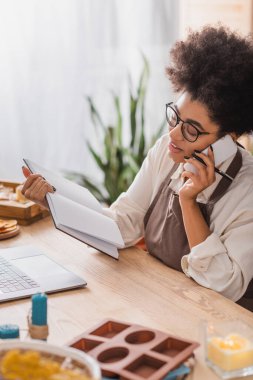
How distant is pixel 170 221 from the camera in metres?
2.10

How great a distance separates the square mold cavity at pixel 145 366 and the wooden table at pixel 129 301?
0.30 feet

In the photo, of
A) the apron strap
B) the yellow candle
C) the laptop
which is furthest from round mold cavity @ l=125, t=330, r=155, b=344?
the apron strap

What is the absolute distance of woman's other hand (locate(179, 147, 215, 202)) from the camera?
194 centimetres

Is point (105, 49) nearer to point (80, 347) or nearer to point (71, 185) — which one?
point (71, 185)

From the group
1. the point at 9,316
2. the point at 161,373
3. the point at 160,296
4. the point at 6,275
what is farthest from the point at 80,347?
the point at 6,275

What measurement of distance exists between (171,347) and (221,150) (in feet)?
2.70

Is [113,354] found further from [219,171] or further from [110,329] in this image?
[219,171]

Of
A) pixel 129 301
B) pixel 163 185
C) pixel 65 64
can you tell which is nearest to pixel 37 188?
pixel 163 185

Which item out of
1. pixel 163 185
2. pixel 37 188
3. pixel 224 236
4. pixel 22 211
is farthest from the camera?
pixel 22 211

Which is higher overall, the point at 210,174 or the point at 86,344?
the point at 210,174

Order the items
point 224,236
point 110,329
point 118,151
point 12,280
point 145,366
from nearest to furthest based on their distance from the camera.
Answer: point 145,366
point 110,329
point 12,280
point 224,236
point 118,151

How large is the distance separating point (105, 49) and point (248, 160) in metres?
2.01

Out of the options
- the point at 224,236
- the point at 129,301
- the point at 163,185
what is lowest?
the point at 129,301

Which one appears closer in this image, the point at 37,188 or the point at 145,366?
the point at 145,366
